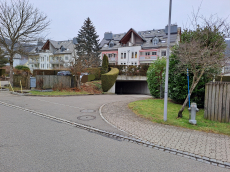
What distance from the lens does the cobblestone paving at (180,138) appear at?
474 centimetres

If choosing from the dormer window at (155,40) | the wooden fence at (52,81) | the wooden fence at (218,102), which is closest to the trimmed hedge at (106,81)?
the wooden fence at (52,81)

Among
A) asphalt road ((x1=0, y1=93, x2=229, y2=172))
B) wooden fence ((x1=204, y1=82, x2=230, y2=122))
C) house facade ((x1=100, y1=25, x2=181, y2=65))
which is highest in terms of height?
house facade ((x1=100, y1=25, x2=181, y2=65))

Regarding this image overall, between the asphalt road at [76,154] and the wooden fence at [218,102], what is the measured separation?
14.2 feet

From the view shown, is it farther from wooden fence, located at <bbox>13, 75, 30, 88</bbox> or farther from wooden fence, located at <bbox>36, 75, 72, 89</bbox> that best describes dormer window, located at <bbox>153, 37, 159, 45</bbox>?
wooden fence, located at <bbox>13, 75, 30, 88</bbox>

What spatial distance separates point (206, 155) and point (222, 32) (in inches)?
273

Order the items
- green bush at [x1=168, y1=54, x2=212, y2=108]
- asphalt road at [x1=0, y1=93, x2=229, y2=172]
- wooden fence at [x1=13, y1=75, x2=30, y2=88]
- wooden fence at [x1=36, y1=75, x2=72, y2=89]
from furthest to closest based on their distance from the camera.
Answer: wooden fence at [x1=13, y1=75, x2=30, y2=88], wooden fence at [x1=36, y1=75, x2=72, y2=89], green bush at [x1=168, y1=54, x2=212, y2=108], asphalt road at [x1=0, y1=93, x2=229, y2=172]

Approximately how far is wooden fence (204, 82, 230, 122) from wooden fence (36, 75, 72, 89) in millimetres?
14951

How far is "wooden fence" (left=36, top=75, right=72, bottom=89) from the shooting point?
18.0 m

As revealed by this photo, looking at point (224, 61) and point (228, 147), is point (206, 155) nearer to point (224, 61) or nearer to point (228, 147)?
point (228, 147)

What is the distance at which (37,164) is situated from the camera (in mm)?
3848

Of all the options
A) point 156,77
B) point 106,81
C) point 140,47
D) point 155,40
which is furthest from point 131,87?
point 156,77

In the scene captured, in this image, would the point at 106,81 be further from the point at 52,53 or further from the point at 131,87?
the point at 52,53

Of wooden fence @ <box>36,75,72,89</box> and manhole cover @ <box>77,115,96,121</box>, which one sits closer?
manhole cover @ <box>77,115,96,121</box>

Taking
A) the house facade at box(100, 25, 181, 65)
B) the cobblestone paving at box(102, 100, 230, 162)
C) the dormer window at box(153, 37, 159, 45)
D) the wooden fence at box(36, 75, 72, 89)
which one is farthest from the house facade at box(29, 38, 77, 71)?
the cobblestone paving at box(102, 100, 230, 162)
